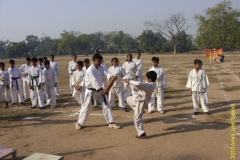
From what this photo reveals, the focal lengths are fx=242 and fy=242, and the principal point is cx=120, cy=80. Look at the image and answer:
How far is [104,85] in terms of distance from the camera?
28.3ft

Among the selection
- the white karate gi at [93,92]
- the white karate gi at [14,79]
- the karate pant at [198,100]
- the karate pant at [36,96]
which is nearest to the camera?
the white karate gi at [93,92]

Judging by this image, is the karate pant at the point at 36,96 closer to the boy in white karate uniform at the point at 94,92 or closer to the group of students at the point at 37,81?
the group of students at the point at 37,81

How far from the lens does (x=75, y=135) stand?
5.81 metres

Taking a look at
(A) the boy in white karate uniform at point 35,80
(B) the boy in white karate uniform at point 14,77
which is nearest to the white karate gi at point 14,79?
(B) the boy in white karate uniform at point 14,77

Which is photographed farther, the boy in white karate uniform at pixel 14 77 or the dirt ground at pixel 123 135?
the boy in white karate uniform at pixel 14 77

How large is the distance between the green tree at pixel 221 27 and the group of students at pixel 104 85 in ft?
138

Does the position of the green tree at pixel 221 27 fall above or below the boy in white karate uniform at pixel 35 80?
above

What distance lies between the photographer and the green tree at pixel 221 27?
4731 centimetres

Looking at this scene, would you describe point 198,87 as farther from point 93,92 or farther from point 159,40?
point 159,40

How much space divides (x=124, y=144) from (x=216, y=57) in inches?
1211

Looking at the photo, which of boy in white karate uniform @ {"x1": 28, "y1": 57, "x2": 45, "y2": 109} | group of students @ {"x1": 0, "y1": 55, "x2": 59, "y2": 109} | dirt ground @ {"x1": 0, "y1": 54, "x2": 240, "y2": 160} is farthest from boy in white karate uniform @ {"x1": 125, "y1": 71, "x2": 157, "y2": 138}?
boy in white karate uniform @ {"x1": 28, "y1": 57, "x2": 45, "y2": 109}

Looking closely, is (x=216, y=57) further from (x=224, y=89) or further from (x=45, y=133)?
(x=45, y=133)

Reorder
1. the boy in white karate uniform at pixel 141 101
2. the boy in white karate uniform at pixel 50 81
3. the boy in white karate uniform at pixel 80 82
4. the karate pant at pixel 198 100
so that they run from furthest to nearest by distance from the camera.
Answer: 1. the boy in white karate uniform at pixel 50 81
2. the boy in white karate uniform at pixel 80 82
3. the karate pant at pixel 198 100
4. the boy in white karate uniform at pixel 141 101

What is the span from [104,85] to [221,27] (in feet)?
148
